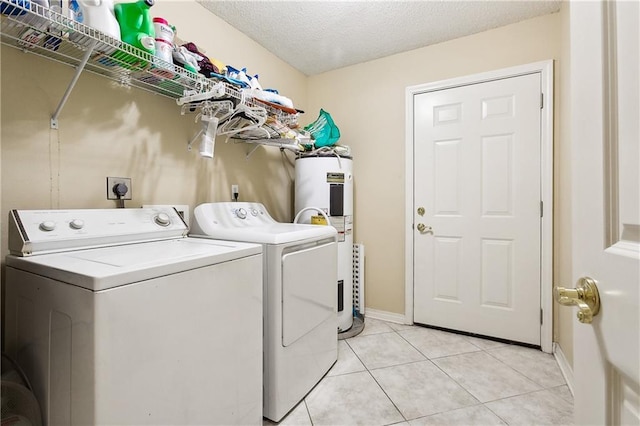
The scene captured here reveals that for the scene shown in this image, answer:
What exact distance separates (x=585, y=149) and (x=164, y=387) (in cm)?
124

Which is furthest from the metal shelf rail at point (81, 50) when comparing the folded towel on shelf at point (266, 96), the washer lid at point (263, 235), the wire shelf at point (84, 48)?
the washer lid at point (263, 235)

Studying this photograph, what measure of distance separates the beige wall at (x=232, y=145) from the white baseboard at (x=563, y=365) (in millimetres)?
77

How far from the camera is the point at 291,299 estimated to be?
58.9 inches

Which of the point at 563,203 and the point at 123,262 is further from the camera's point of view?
the point at 563,203

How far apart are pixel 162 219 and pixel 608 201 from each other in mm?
1616

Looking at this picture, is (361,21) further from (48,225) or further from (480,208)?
(48,225)

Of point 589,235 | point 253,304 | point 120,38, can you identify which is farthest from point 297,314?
point 120,38

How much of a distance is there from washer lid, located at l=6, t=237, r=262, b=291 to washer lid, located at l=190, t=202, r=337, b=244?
19 cm

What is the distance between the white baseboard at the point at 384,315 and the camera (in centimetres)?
268

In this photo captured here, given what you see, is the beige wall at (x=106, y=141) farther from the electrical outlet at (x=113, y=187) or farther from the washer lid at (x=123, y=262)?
the washer lid at (x=123, y=262)

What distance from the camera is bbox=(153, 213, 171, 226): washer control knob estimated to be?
1.49m

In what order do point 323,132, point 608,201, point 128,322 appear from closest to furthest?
Answer: 1. point 608,201
2. point 128,322
3. point 323,132

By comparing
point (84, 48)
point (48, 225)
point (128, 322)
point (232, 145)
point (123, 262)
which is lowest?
point (128, 322)

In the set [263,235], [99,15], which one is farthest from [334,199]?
[99,15]
